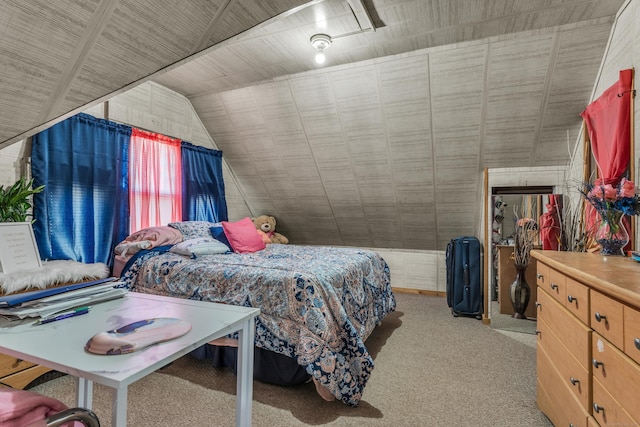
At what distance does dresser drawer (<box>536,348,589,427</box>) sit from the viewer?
139 cm

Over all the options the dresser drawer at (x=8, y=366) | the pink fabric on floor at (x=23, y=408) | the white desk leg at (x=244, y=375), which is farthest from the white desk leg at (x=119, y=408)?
the dresser drawer at (x=8, y=366)

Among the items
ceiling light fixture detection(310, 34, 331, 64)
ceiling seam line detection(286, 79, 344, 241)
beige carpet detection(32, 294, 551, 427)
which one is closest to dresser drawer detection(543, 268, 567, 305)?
beige carpet detection(32, 294, 551, 427)

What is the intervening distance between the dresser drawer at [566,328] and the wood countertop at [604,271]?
7.3 inches

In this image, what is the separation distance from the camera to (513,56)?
9.55 ft

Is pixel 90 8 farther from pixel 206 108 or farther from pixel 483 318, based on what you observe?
pixel 483 318

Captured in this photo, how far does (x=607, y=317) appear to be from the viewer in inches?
45.4

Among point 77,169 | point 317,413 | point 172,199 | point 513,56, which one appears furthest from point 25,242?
point 513,56

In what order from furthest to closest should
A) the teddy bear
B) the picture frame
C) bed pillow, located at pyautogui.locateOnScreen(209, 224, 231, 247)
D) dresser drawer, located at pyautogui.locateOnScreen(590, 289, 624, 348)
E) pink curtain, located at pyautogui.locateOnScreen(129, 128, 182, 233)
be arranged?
1. the teddy bear
2. bed pillow, located at pyautogui.locateOnScreen(209, 224, 231, 247)
3. pink curtain, located at pyautogui.locateOnScreen(129, 128, 182, 233)
4. the picture frame
5. dresser drawer, located at pyautogui.locateOnScreen(590, 289, 624, 348)

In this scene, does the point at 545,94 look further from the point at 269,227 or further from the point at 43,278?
the point at 43,278

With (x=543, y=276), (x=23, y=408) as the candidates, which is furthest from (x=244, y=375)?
(x=543, y=276)

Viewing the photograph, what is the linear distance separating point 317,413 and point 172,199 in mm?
2962

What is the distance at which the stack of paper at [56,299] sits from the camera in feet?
3.26

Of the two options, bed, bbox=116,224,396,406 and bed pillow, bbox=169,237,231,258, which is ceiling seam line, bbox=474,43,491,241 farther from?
bed pillow, bbox=169,237,231,258

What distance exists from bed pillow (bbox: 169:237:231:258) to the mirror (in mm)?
2759
